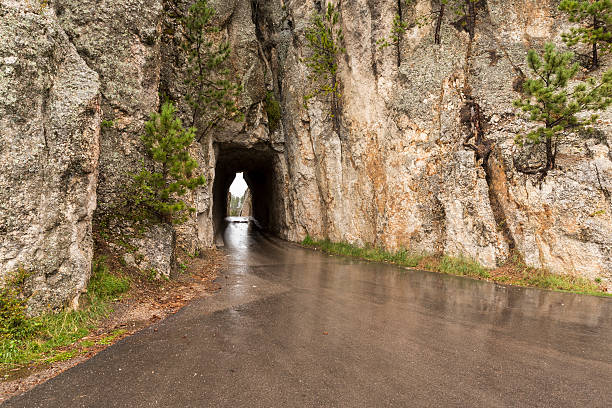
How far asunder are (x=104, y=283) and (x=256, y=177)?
27.4m

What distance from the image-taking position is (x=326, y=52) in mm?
17500

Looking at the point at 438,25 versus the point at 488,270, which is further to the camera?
the point at 438,25

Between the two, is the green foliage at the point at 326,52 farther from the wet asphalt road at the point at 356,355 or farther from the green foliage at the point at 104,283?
the green foliage at the point at 104,283

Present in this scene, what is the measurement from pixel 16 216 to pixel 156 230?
4.18 meters

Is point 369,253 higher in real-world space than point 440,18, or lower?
lower

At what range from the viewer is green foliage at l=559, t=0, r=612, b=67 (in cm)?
1055

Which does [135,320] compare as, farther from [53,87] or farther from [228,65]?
[228,65]

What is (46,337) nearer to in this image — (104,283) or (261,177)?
(104,283)

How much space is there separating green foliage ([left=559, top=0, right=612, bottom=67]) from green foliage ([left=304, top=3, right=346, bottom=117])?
10.0m

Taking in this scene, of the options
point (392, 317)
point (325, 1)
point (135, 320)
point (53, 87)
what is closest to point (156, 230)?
point (135, 320)

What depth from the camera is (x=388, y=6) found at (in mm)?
15336

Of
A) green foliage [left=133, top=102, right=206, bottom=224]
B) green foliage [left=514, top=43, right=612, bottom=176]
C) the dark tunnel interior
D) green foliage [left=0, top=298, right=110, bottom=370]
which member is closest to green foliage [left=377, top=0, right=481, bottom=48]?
green foliage [left=514, top=43, right=612, bottom=176]

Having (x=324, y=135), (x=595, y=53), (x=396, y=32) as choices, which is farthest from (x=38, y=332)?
(x=595, y=53)

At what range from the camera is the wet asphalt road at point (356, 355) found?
372 centimetres
